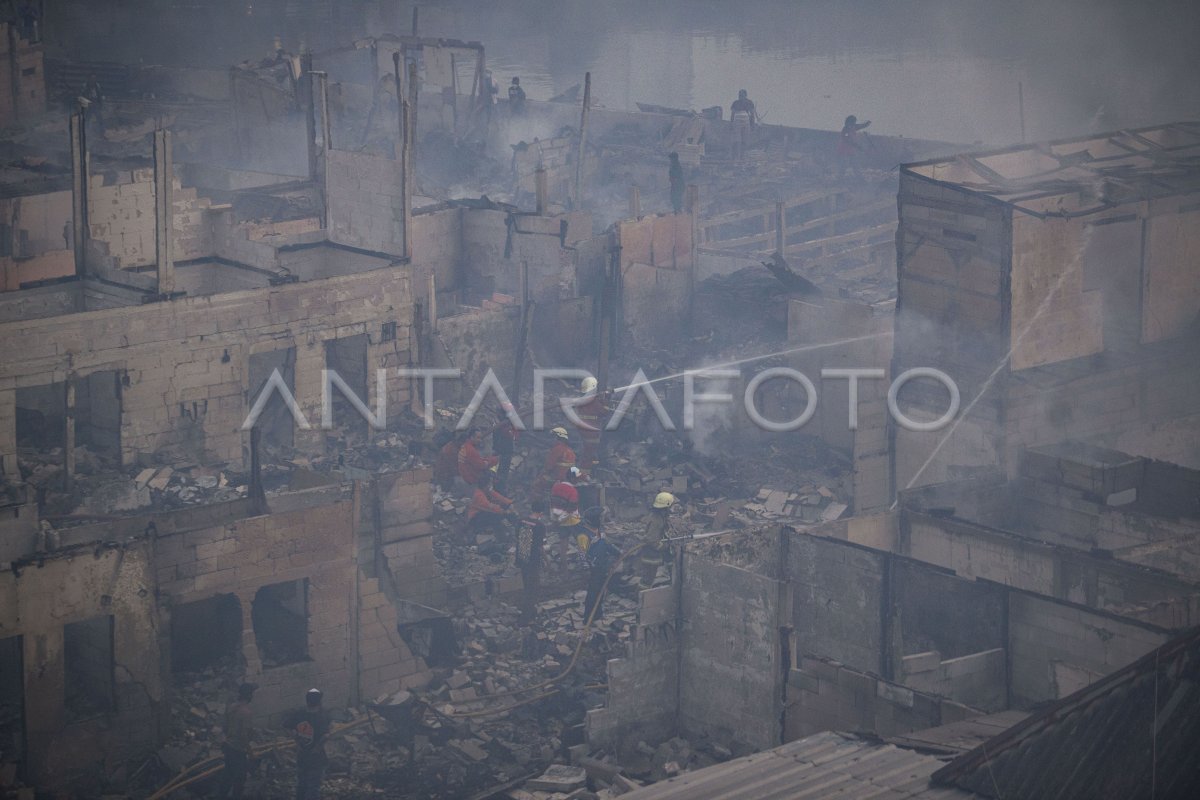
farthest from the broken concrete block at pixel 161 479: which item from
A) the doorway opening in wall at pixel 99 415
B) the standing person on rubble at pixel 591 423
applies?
the standing person on rubble at pixel 591 423

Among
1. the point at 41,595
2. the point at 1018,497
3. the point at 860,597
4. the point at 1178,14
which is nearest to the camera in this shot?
the point at 41,595

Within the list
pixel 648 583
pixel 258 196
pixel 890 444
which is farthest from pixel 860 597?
pixel 258 196

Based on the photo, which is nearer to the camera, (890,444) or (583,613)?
(583,613)

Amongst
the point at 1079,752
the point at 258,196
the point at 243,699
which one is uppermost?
the point at 258,196

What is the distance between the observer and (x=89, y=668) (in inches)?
517

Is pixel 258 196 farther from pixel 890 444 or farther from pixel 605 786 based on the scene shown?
pixel 605 786

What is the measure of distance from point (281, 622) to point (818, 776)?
235 inches

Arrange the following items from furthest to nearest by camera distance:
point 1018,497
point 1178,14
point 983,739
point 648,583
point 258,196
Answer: point 1178,14
point 258,196
point 1018,497
point 648,583
point 983,739

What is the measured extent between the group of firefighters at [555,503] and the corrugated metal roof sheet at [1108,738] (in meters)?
5.93

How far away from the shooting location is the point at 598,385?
21734 mm

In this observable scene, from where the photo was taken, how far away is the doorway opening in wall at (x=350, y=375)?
20.3 meters

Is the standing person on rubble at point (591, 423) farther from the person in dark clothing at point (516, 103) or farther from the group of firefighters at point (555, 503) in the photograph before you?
the person in dark clothing at point (516, 103)

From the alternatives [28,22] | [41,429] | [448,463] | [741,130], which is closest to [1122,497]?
[448,463]

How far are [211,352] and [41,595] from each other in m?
6.90
